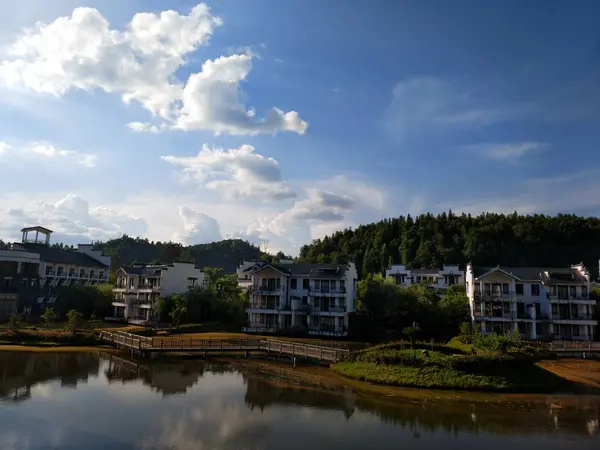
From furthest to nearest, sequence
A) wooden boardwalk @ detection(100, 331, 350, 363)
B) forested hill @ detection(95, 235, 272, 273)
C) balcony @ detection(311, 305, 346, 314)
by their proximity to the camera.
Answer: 1. forested hill @ detection(95, 235, 272, 273)
2. balcony @ detection(311, 305, 346, 314)
3. wooden boardwalk @ detection(100, 331, 350, 363)

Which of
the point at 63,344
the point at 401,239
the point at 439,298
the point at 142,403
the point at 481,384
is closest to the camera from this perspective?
the point at 142,403

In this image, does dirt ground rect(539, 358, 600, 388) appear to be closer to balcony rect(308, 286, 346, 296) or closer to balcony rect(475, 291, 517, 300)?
balcony rect(475, 291, 517, 300)

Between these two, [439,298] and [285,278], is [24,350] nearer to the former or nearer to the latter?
[285,278]

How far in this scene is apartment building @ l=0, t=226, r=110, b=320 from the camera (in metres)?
63.5

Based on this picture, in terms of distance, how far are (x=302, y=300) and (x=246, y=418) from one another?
3626 cm

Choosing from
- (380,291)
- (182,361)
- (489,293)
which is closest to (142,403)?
(182,361)

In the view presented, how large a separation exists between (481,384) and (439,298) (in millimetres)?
32562

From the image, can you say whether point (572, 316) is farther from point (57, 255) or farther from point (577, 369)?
point (57, 255)

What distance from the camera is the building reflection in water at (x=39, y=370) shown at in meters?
28.4

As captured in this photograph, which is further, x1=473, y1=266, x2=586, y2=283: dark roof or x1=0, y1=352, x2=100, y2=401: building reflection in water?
x1=473, y1=266, x2=586, y2=283: dark roof

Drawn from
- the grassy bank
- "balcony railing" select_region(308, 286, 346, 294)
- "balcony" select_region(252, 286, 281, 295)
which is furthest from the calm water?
"balcony railing" select_region(308, 286, 346, 294)

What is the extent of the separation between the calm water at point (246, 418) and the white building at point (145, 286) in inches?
1229

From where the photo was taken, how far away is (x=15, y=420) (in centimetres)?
2153

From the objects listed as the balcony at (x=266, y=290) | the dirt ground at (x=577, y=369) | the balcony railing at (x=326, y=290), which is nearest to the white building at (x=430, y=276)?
the balcony railing at (x=326, y=290)
